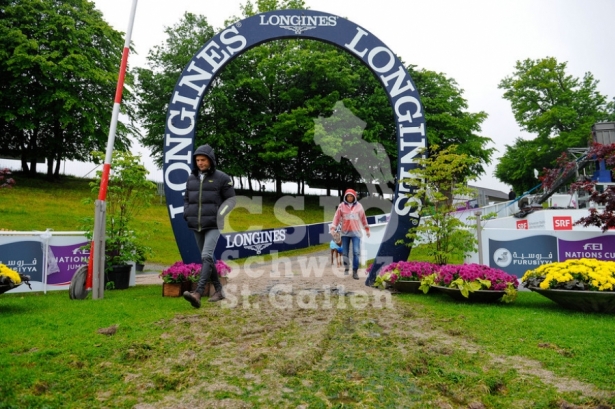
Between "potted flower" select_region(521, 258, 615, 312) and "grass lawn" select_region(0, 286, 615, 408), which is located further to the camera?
"potted flower" select_region(521, 258, 615, 312)

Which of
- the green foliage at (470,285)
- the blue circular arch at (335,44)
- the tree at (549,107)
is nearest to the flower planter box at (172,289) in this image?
the blue circular arch at (335,44)

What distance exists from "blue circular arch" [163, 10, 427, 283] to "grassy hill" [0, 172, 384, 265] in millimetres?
2166

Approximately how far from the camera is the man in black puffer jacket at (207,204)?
6.05 m

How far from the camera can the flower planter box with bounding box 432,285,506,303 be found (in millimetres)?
6391

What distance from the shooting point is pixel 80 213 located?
20.7 meters

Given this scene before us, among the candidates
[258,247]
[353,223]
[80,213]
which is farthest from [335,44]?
[80,213]

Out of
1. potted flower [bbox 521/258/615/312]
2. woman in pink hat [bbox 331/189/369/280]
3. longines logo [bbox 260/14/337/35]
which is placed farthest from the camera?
woman in pink hat [bbox 331/189/369/280]

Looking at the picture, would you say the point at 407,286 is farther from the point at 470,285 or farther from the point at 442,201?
the point at 442,201

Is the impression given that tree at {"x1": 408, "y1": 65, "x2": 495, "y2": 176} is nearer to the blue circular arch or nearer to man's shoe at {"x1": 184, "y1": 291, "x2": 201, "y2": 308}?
the blue circular arch

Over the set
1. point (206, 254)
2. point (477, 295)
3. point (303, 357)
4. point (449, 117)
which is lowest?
point (303, 357)

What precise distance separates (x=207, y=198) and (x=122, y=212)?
351 centimetres

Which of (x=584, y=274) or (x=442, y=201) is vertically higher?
(x=442, y=201)

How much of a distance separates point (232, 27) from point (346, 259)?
554cm

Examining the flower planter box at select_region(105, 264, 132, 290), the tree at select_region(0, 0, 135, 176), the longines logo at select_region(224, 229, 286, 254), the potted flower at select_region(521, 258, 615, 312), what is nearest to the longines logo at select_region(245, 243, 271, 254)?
the longines logo at select_region(224, 229, 286, 254)
